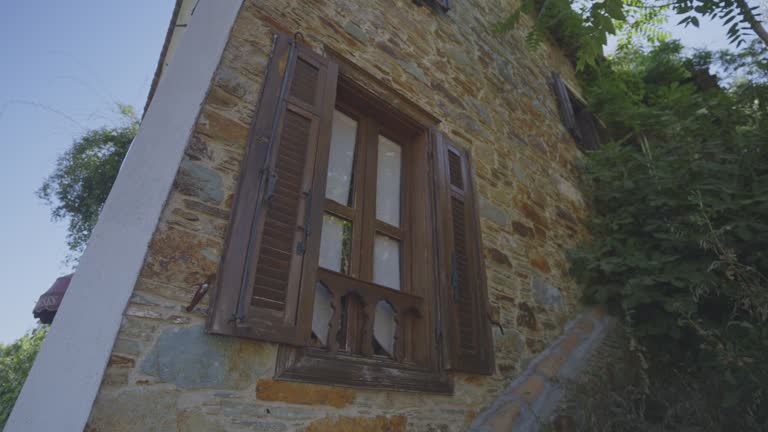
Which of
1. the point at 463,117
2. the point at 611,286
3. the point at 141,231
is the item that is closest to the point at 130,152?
the point at 141,231

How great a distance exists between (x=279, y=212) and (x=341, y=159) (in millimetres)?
800

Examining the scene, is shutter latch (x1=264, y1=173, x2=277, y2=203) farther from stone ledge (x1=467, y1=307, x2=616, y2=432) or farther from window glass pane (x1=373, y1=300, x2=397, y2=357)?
stone ledge (x1=467, y1=307, x2=616, y2=432)

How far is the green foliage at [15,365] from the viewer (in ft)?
21.5

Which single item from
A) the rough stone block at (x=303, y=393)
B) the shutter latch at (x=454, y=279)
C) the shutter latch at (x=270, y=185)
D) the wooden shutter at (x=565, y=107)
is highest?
the wooden shutter at (x=565, y=107)

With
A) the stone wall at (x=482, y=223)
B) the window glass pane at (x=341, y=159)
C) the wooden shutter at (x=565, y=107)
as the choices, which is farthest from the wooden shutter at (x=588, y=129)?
the window glass pane at (x=341, y=159)

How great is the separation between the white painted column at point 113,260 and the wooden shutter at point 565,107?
14.1ft

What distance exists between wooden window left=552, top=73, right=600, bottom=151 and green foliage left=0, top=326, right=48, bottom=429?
25.2ft

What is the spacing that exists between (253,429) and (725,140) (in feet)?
13.0

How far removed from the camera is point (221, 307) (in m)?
1.45

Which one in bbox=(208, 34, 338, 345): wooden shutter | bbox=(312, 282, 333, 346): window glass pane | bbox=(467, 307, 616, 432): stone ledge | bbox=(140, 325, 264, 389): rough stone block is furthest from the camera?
bbox=(467, 307, 616, 432): stone ledge

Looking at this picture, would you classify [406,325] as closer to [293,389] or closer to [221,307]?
[293,389]

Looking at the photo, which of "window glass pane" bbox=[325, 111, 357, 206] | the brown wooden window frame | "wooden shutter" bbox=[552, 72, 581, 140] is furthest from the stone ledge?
"wooden shutter" bbox=[552, 72, 581, 140]

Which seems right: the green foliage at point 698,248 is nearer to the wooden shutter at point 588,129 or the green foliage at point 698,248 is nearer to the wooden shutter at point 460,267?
the wooden shutter at point 588,129

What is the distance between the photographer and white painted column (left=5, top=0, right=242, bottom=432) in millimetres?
1166
